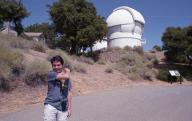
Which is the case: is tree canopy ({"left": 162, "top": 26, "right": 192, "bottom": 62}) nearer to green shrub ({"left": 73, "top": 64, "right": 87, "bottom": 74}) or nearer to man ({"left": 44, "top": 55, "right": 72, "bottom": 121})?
green shrub ({"left": 73, "top": 64, "right": 87, "bottom": 74})

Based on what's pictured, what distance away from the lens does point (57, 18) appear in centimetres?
3725

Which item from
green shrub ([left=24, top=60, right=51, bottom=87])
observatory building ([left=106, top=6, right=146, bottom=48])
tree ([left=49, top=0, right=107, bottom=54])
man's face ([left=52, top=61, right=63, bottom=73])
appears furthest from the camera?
observatory building ([left=106, top=6, right=146, bottom=48])

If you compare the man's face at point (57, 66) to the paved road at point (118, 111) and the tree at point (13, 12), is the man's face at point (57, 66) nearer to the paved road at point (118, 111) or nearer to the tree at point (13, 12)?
the paved road at point (118, 111)

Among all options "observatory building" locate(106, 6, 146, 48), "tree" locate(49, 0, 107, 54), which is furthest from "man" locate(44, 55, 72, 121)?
"observatory building" locate(106, 6, 146, 48)

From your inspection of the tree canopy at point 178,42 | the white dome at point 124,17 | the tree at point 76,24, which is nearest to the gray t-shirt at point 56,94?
the tree at point 76,24

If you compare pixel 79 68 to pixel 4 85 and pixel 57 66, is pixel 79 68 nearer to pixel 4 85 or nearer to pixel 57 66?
pixel 4 85

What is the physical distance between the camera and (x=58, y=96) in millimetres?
5379

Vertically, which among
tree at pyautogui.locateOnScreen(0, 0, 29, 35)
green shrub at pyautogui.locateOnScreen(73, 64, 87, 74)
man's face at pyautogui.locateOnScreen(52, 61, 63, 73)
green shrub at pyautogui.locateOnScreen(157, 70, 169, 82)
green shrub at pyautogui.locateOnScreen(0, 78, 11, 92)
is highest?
tree at pyautogui.locateOnScreen(0, 0, 29, 35)

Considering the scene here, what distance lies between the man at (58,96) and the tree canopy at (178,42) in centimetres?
3092

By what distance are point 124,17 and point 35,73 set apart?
1263 inches

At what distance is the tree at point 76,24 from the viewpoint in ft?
117

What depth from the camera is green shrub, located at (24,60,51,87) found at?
558 inches

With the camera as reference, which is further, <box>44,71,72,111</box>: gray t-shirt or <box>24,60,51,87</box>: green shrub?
<box>24,60,51,87</box>: green shrub

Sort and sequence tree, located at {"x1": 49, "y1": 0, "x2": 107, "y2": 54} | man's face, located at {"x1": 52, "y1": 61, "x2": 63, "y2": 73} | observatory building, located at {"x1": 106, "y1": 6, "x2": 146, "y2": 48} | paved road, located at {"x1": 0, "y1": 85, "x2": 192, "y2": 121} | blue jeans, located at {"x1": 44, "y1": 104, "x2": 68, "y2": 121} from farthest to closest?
observatory building, located at {"x1": 106, "y1": 6, "x2": 146, "y2": 48}
tree, located at {"x1": 49, "y1": 0, "x2": 107, "y2": 54}
paved road, located at {"x1": 0, "y1": 85, "x2": 192, "y2": 121}
man's face, located at {"x1": 52, "y1": 61, "x2": 63, "y2": 73}
blue jeans, located at {"x1": 44, "y1": 104, "x2": 68, "y2": 121}
